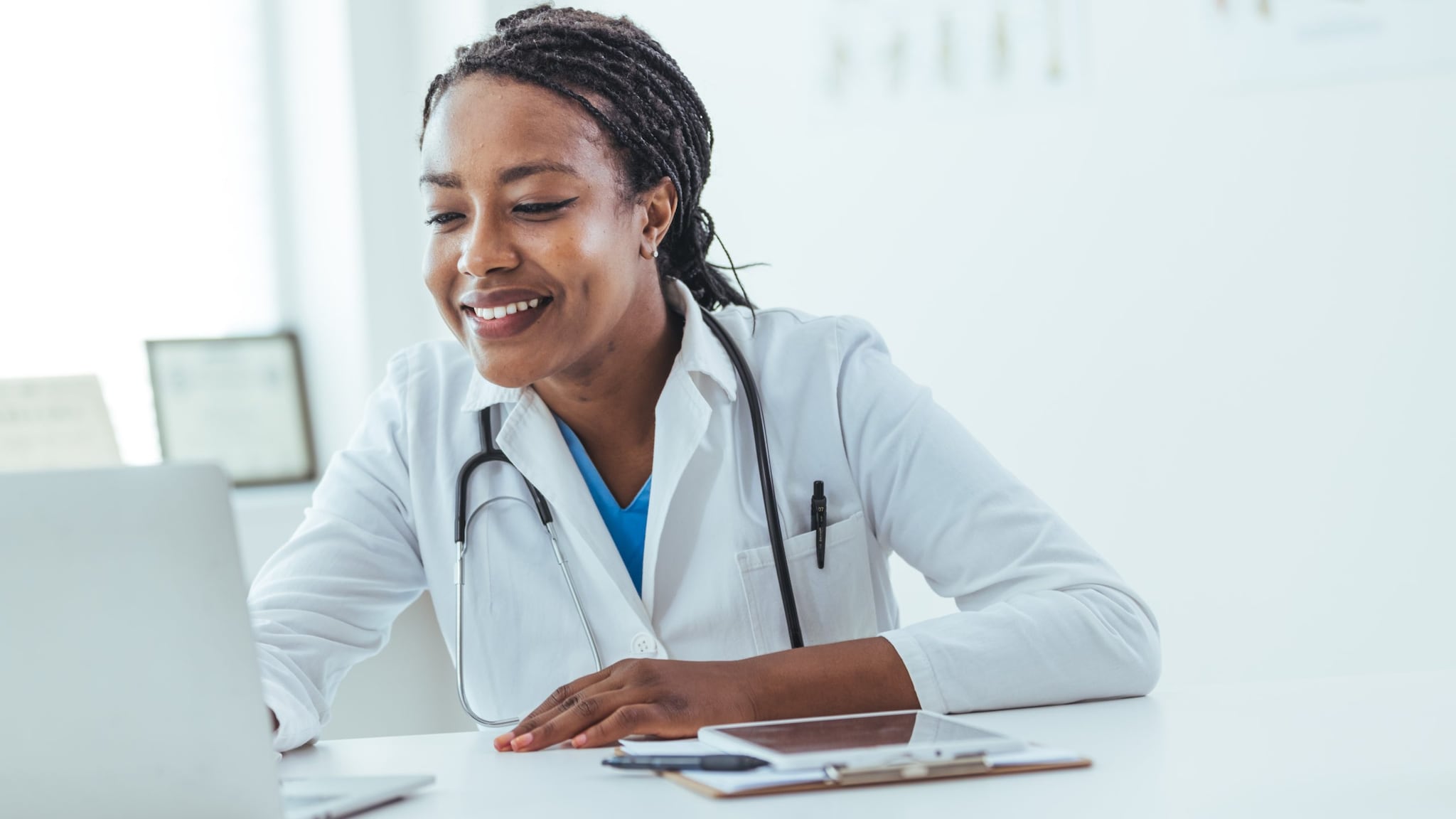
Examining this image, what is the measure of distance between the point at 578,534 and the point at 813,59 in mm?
1353

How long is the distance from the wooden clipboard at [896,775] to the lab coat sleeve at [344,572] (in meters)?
0.53

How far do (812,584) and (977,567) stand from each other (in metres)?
0.21

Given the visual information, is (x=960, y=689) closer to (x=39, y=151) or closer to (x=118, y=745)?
(x=118, y=745)

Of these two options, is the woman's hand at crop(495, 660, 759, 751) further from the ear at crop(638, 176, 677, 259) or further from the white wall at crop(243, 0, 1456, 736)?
the white wall at crop(243, 0, 1456, 736)

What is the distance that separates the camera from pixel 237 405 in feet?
7.84

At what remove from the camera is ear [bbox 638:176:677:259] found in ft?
4.86

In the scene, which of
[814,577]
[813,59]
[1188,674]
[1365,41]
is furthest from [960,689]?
[1365,41]

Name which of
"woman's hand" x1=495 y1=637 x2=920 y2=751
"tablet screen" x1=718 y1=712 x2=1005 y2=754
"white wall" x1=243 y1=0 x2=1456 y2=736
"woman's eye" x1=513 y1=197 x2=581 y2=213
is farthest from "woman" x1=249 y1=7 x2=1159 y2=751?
"white wall" x1=243 y1=0 x2=1456 y2=736

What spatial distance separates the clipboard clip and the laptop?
314mm

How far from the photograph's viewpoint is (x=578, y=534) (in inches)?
54.1

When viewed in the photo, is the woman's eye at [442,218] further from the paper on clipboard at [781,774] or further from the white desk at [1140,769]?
the paper on clipboard at [781,774]

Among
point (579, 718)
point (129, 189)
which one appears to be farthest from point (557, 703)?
point (129, 189)

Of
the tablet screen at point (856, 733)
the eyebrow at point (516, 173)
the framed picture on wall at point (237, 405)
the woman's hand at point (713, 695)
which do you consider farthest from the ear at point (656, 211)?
the framed picture on wall at point (237, 405)

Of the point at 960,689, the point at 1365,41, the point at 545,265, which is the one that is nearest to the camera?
the point at 960,689
